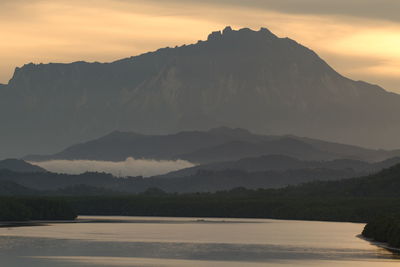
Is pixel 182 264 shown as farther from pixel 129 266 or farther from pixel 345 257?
pixel 345 257

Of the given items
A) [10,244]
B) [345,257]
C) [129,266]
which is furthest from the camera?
[10,244]

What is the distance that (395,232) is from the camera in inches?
7283

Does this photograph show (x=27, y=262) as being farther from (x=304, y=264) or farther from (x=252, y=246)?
(x=252, y=246)

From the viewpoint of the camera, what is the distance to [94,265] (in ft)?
470

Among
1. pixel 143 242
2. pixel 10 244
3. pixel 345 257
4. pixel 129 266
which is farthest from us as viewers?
pixel 143 242

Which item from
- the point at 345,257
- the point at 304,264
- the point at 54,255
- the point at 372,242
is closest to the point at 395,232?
the point at 372,242

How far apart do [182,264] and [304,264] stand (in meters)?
15.0

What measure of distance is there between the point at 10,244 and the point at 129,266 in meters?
44.7

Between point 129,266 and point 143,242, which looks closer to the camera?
point 129,266

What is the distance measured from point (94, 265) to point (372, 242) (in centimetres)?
6787

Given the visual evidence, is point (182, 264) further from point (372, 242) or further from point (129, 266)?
point (372, 242)

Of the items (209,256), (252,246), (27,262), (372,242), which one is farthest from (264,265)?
(372,242)

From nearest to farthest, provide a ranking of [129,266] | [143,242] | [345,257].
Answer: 1. [129,266]
2. [345,257]
3. [143,242]

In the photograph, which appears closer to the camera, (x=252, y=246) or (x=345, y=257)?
(x=345, y=257)
